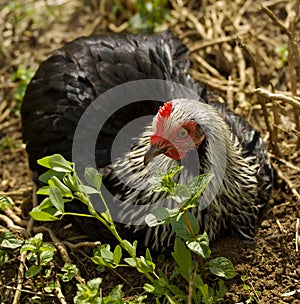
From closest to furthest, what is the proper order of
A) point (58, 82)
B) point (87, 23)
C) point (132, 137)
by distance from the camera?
point (132, 137), point (58, 82), point (87, 23)

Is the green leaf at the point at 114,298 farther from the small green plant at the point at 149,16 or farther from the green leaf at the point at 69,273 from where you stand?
the small green plant at the point at 149,16

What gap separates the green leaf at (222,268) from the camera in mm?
2867

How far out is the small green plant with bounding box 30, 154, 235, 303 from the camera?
8.84ft

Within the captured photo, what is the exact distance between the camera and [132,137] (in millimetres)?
3482

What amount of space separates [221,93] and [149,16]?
38.2 inches

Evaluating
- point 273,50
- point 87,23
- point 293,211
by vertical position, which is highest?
point 87,23

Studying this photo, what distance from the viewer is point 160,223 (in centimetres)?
275

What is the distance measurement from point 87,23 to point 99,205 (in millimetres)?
2559

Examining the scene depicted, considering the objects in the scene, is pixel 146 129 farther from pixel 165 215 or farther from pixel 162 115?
pixel 165 215

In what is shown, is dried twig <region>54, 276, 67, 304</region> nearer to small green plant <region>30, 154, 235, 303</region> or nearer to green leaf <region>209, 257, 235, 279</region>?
small green plant <region>30, 154, 235, 303</region>

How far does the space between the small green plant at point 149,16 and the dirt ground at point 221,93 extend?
0.18m

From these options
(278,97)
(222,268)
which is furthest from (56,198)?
(278,97)

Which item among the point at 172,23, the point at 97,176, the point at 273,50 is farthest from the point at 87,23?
the point at 97,176

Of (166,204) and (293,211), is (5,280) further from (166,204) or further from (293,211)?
(293,211)
